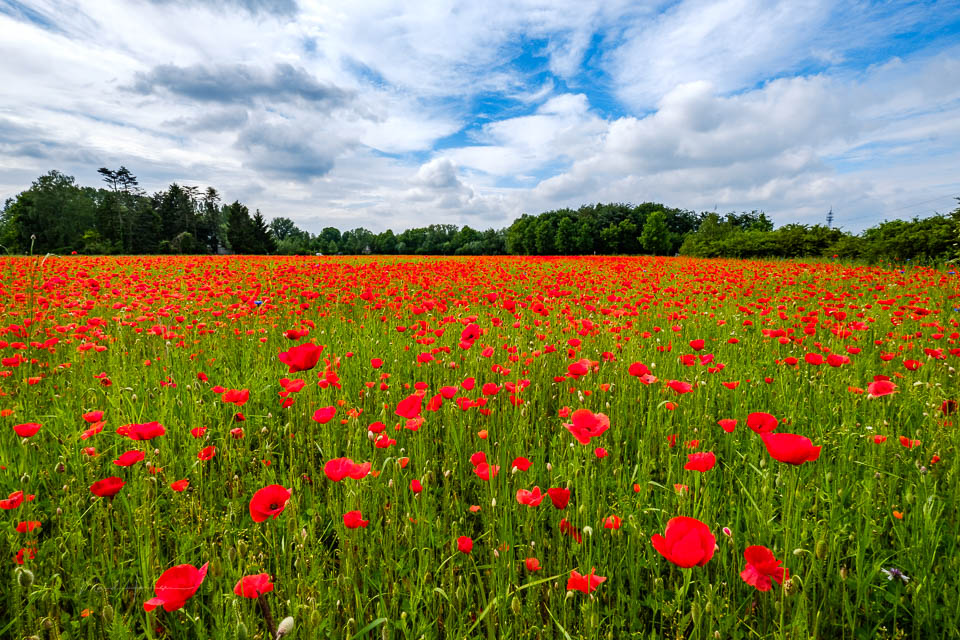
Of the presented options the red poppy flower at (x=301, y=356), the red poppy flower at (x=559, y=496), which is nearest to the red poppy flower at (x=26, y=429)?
the red poppy flower at (x=301, y=356)

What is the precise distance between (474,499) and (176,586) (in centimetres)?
155

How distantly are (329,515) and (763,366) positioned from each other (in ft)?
→ 12.8

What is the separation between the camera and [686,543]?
1.04 meters

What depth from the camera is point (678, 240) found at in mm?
69688

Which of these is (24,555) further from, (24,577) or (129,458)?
(129,458)

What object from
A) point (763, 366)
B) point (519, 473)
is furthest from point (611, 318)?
point (519, 473)

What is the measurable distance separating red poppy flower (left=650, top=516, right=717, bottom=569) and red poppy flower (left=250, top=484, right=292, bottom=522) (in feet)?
3.34

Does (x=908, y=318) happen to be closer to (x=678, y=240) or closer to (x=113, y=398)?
(x=113, y=398)

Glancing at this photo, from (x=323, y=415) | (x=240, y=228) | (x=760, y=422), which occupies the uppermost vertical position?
(x=240, y=228)

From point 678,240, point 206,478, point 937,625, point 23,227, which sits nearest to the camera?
point 937,625

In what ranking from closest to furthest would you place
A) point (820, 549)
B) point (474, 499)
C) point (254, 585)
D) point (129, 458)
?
point (254, 585), point (820, 549), point (129, 458), point (474, 499)

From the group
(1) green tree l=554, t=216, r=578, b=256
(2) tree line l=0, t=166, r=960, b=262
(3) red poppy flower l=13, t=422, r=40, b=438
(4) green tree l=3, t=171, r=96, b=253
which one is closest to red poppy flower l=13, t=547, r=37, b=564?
(3) red poppy flower l=13, t=422, r=40, b=438

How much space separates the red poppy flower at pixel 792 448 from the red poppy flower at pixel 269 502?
1.39 metres

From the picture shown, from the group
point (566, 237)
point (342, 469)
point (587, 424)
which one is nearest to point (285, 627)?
point (342, 469)
